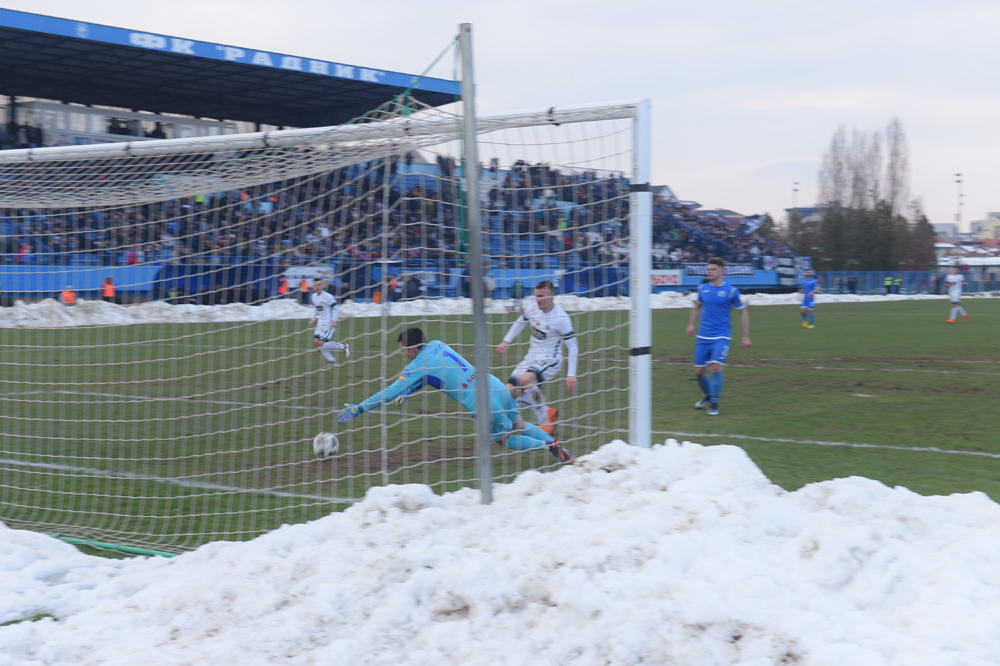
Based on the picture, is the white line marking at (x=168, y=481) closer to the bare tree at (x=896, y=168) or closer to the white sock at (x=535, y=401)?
the white sock at (x=535, y=401)

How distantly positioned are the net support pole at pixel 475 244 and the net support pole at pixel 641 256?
3.40 ft

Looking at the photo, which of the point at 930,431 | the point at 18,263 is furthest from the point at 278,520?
the point at 930,431

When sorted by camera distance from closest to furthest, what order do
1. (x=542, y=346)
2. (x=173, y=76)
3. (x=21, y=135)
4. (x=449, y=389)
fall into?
(x=449, y=389) < (x=542, y=346) < (x=21, y=135) < (x=173, y=76)

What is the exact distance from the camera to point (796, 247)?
230 feet

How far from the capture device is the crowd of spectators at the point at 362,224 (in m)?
5.70

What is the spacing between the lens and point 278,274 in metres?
8.74

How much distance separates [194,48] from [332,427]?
2466 centimetres

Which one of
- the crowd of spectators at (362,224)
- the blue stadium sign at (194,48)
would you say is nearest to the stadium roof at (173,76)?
the blue stadium sign at (194,48)

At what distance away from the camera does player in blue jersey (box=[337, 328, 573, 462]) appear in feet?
21.3

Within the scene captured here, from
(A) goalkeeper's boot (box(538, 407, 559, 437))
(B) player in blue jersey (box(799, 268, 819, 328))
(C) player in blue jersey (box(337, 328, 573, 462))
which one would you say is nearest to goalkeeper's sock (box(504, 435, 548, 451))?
(C) player in blue jersey (box(337, 328, 573, 462))

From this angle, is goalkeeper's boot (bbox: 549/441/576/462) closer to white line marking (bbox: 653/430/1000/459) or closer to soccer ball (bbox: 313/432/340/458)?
soccer ball (bbox: 313/432/340/458)

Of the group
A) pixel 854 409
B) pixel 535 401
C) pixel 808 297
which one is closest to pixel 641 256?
pixel 535 401

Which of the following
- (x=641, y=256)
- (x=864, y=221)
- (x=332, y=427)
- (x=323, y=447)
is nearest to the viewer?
(x=641, y=256)

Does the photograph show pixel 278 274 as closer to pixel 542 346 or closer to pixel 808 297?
pixel 542 346
